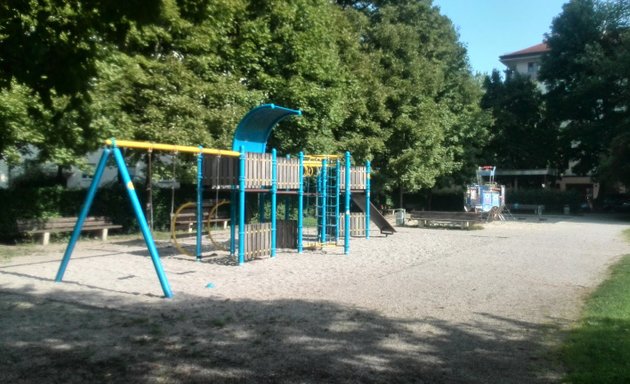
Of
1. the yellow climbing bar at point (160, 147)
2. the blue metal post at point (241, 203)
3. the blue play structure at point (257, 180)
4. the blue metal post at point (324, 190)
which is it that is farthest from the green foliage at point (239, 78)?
the blue metal post at point (324, 190)

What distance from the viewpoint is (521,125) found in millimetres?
52031

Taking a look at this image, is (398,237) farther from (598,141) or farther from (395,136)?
(598,141)

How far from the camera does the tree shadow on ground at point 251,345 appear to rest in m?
5.40

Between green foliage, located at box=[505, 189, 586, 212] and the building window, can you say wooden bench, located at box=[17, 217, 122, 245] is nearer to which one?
green foliage, located at box=[505, 189, 586, 212]

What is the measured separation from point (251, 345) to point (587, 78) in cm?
4521

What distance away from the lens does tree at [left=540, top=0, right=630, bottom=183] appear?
4422 cm

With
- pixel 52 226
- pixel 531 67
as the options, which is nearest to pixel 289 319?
pixel 52 226

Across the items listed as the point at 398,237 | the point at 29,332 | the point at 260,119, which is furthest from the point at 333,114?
the point at 29,332

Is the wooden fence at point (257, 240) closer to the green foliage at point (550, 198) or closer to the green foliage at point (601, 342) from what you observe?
the green foliage at point (601, 342)

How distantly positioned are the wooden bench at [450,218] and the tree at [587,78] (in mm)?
20065

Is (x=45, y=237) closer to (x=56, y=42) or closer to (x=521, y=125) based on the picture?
(x=56, y=42)

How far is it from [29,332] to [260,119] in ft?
28.8

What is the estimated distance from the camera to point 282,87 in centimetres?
2156

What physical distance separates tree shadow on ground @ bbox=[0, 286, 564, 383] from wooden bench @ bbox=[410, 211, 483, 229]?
19.7 metres
